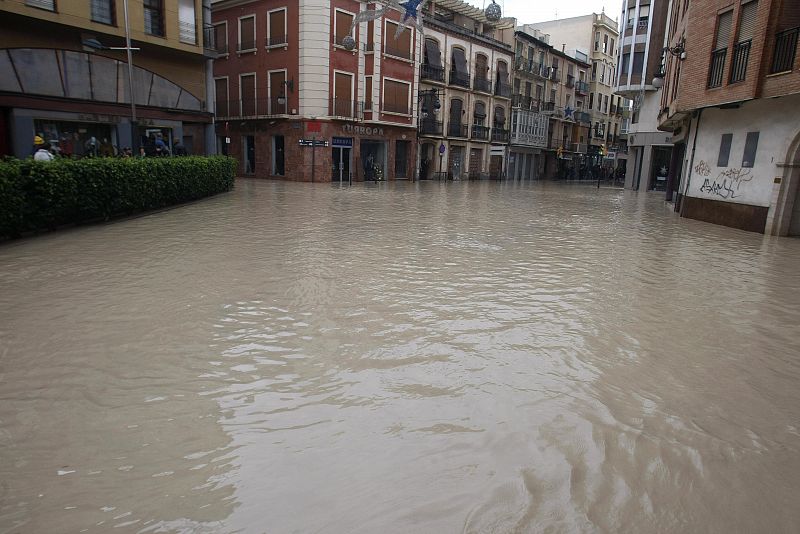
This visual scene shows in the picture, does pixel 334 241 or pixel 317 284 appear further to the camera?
pixel 334 241

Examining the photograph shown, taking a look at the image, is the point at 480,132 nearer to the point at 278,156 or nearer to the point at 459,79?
the point at 459,79

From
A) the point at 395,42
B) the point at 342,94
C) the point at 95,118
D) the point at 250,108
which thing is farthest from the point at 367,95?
the point at 95,118

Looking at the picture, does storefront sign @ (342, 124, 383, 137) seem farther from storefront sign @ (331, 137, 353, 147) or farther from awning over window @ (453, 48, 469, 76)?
awning over window @ (453, 48, 469, 76)

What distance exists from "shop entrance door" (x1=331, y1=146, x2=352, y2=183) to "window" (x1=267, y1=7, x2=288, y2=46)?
21.8 ft

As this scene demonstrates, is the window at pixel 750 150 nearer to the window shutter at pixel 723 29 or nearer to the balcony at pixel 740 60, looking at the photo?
the balcony at pixel 740 60

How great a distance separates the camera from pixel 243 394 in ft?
12.8

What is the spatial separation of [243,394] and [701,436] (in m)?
3.05

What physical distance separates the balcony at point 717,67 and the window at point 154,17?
1854cm

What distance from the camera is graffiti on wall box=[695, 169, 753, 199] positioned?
1461 centimetres

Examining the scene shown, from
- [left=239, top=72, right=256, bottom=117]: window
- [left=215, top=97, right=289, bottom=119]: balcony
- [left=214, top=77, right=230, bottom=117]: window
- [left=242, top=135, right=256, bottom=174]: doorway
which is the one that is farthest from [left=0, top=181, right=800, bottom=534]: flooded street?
[left=214, top=77, right=230, bottom=117]: window

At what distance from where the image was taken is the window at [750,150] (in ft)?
46.6

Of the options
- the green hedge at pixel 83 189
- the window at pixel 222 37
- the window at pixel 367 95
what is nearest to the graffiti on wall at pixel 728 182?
the green hedge at pixel 83 189

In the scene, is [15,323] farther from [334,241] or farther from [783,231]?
[783,231]

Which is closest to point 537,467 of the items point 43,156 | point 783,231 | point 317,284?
point 317,284
